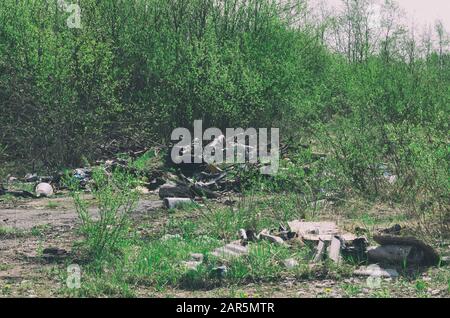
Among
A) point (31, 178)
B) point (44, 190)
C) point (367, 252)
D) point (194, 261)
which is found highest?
point (31, 178)

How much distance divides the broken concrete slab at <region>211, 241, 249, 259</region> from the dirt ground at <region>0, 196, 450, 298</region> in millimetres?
631

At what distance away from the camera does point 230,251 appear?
7.30 m

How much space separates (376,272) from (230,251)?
1500mm

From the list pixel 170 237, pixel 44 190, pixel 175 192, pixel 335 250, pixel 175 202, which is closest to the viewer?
pixel 335 250

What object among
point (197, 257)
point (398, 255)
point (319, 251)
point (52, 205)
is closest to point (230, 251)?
point (197, 257)

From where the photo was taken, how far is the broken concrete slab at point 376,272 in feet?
21.8

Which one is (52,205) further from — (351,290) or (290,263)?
(351,290)

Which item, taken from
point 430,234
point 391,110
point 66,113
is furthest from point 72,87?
point 430,234

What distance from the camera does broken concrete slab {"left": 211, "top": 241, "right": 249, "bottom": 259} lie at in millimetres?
7081

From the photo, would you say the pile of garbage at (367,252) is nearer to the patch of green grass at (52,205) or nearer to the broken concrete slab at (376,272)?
the broken concrete slab at (376,272)

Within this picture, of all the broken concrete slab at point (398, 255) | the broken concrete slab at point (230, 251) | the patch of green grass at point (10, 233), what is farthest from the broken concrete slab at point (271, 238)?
the patch of green grass at point (10, 233)
